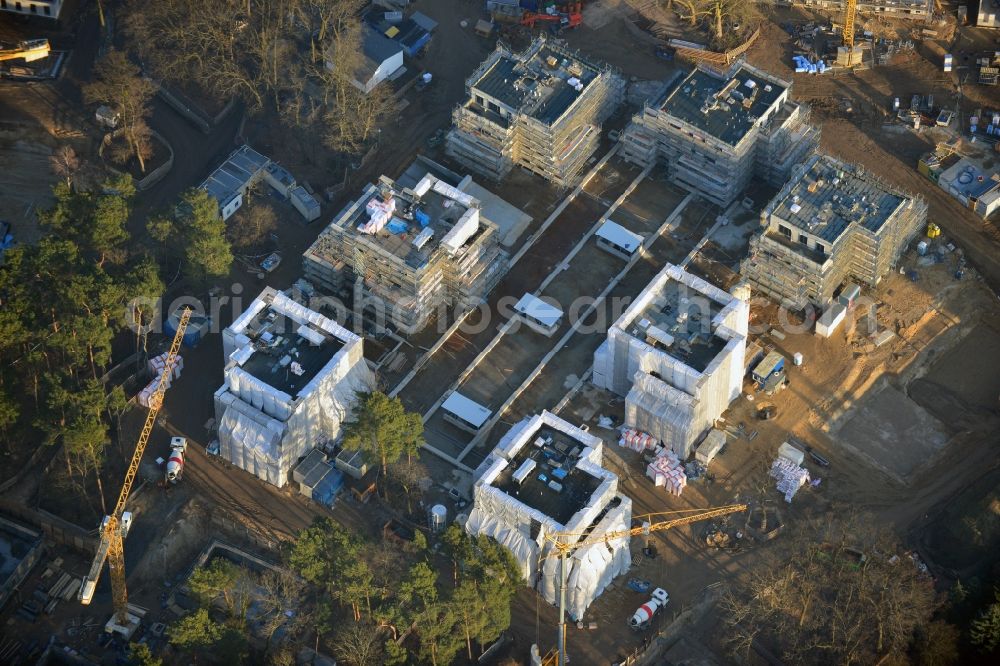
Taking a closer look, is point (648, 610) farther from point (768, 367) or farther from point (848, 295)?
point (848, 295)

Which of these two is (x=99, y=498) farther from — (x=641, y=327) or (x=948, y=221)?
(x=948, y=221)

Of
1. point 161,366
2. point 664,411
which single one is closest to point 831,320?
point 664,411

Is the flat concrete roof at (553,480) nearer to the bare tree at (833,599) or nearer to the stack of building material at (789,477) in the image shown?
the bare tree at (833,599)

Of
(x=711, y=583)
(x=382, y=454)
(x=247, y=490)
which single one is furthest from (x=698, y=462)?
(x=247, y=490)

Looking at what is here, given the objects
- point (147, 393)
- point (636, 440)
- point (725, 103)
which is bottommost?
point (147, 393)

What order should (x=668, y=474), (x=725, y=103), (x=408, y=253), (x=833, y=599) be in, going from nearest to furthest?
1. (x=833, y=599)
2. (x=668, y=474)
3. (x=408, y=253)
4. (x=725, y=103)
